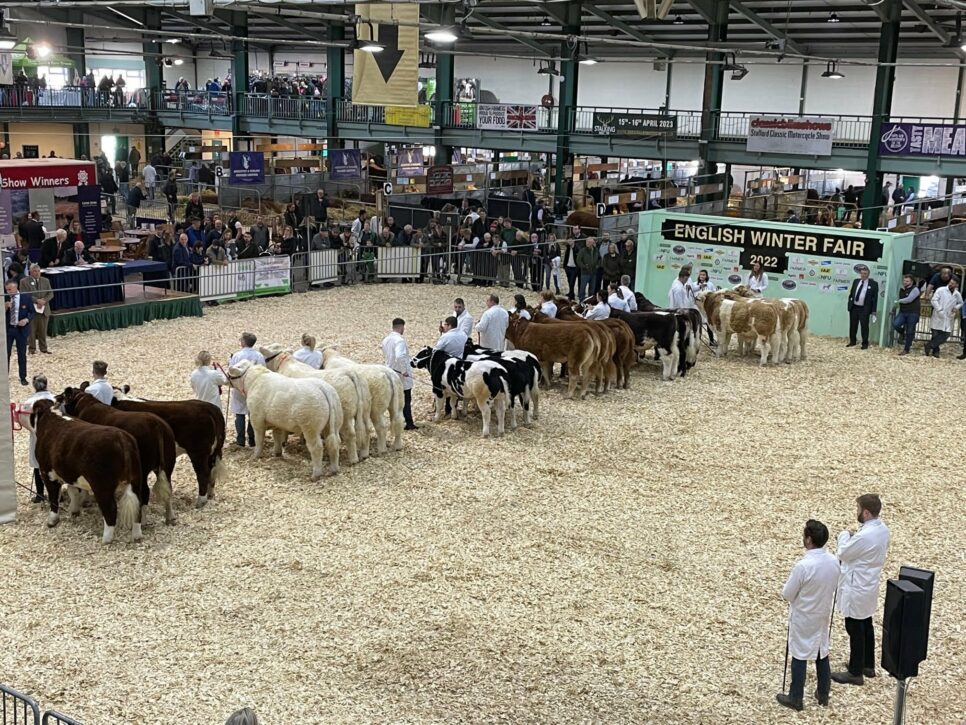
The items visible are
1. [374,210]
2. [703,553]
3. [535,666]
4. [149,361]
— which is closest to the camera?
[535,666]

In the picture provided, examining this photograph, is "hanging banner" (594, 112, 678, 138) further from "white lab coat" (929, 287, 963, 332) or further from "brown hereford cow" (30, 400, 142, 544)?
"brown hereford cow" (30, 400, 142, 544)

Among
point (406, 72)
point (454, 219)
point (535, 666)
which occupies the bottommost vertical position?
point (535, 666)

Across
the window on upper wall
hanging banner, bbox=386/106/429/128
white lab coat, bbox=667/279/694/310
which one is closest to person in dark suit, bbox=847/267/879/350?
white lab coat, bbox=667/279/694/310

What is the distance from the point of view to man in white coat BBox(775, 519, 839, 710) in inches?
263

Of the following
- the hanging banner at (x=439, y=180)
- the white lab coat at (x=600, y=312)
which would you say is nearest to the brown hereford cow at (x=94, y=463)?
the white lab coat at (x=600, y=312)

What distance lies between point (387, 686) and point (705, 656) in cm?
230

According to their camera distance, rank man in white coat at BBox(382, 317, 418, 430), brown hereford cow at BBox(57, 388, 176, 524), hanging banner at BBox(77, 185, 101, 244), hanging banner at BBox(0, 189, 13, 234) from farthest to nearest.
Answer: hanging banner at BBox(77, 185, 101, 244) < hanging banner at BBox(0, 189, 13, 234) < man in white coat at BBox(382, 317, 418, 430) < brown hereford cow at BBox(57, 388, 176, 524)

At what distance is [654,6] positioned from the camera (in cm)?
1276

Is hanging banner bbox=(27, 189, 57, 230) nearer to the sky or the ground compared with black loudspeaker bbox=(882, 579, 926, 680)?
nearer to the sky

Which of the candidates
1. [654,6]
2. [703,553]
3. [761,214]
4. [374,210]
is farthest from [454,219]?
[703,553]

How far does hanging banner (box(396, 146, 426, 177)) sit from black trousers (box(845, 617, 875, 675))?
75.3 feet

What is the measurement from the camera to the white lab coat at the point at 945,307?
17578mm

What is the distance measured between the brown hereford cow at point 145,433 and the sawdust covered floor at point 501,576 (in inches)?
15.0

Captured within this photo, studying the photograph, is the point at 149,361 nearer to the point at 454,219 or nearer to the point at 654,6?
the point at 654,6
